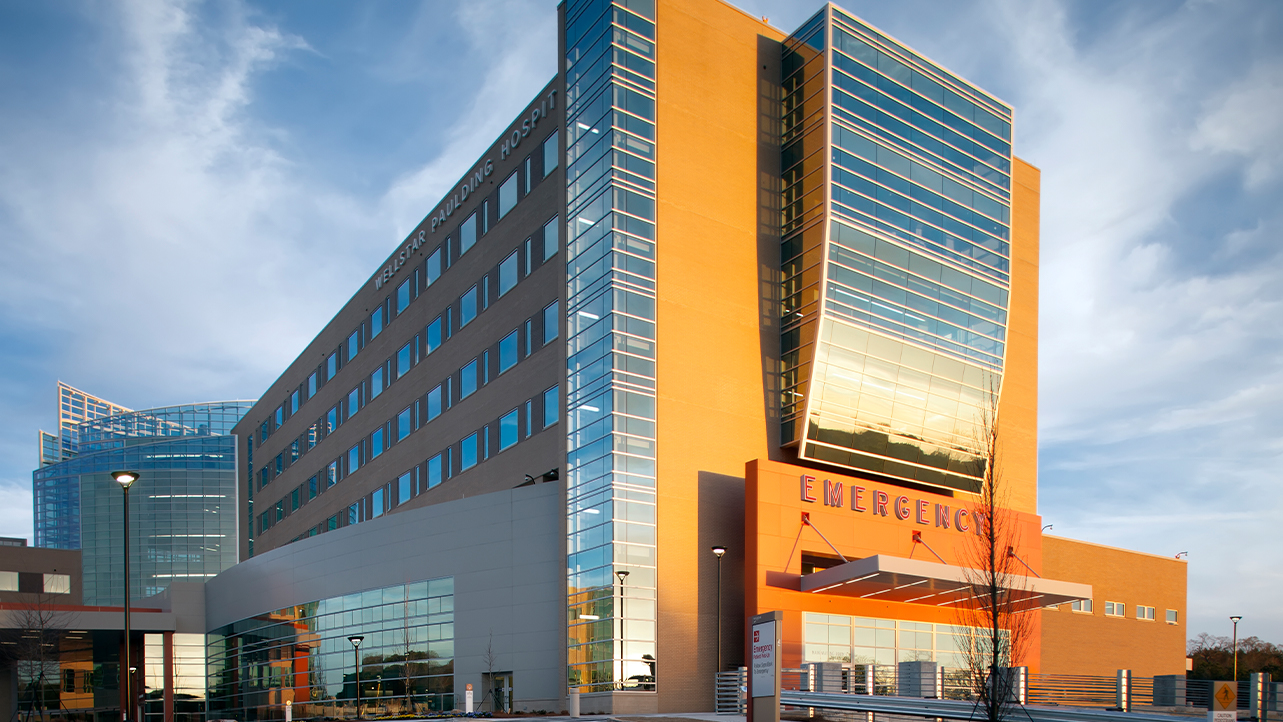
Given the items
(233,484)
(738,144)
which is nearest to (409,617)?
(738,144)

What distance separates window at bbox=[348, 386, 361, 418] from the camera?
232 feet

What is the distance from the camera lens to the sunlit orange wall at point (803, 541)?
1610 inches

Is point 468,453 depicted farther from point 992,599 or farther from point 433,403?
point 992,599

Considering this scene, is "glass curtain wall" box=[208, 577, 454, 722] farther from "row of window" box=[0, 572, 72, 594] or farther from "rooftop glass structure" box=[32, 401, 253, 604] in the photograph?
"rooftop glass structure" box=[32, 401, 253, 604]

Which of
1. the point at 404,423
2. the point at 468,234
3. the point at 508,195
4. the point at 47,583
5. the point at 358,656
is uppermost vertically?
the point at 508,195

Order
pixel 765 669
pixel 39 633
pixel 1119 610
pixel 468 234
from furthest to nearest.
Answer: pixel 1119 610, pixel 468 234, pixel 39 633, pixel 765 669

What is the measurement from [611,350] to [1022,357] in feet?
97.3

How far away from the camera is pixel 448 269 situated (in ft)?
194

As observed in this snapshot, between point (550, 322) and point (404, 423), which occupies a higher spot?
point (550, 322)

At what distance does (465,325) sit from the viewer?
5653cm

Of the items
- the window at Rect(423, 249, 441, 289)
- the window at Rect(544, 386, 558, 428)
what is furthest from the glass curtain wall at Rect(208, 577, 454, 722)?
the window at Rect(423, 249, 441, 289)

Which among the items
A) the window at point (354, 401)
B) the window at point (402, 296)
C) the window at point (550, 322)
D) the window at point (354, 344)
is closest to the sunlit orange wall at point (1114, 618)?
the window at point (550, 322)

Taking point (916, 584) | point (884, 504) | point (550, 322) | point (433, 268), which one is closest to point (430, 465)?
point (433, 268)

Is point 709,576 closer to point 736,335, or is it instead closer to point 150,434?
point 736,335
